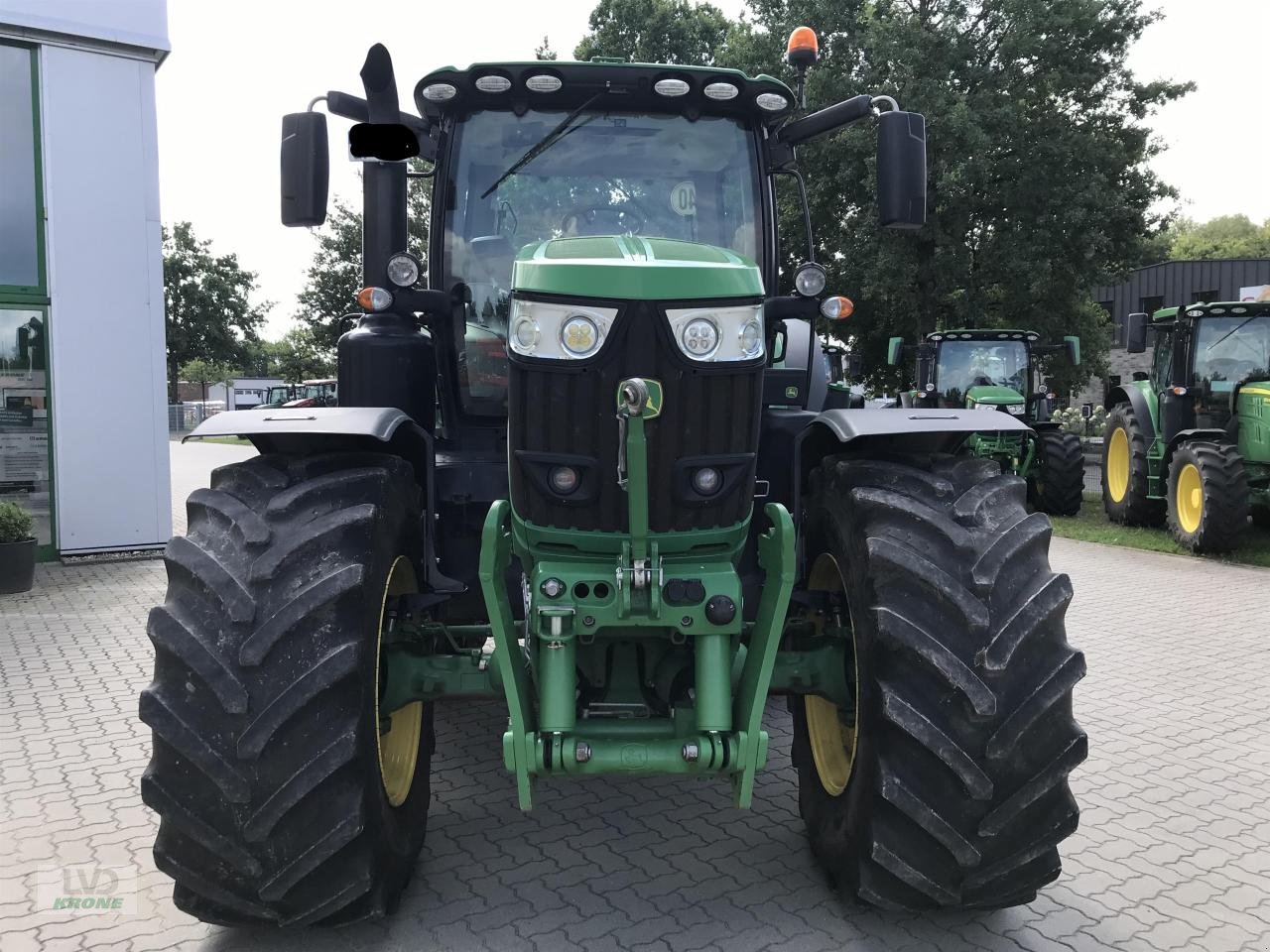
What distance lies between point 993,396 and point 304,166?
39.8ft

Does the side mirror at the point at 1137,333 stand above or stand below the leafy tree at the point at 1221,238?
below

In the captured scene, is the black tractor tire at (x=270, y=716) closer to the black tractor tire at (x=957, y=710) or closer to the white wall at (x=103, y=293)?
the black tractor tire at (x=957, y=710)

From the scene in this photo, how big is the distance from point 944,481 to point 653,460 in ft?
2.97

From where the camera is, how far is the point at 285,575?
8.91ft

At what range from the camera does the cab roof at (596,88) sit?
369 centimetres

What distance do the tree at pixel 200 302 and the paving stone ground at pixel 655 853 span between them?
4925 cm

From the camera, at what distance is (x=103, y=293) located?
9266mm

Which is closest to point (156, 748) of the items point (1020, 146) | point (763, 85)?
point (763, 85)

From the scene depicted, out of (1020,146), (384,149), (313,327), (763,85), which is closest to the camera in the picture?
(384,149)

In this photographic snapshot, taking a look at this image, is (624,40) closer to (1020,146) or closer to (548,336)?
(1020,146)

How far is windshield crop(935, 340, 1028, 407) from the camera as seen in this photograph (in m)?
14.8

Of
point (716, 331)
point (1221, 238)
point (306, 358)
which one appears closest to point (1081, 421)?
point (716, 331)

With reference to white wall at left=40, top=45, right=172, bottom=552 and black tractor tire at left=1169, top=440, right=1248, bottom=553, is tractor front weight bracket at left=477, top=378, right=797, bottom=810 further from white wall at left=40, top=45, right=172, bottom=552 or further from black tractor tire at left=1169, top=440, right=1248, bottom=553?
black tractor tire at left=1169, top=440, right=1248, bottom=553

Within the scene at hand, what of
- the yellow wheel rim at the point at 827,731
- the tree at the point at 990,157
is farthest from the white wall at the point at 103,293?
the tree at the point at 990,157
